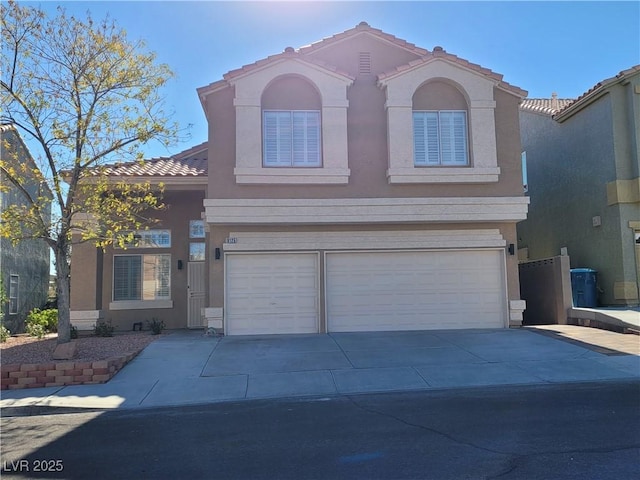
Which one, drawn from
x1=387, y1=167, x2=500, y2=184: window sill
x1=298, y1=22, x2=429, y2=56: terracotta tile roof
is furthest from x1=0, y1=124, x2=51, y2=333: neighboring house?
x1=387, y1=167, x2=500, y2=184: window sill

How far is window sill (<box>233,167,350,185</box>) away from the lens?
13773 millimetres

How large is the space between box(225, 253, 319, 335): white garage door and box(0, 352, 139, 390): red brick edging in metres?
4.65

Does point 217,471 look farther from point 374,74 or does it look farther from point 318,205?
point 374,74

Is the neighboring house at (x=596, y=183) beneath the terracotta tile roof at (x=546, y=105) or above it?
beneath

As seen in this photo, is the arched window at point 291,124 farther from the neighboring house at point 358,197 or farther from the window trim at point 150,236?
the window trim at point 150,236

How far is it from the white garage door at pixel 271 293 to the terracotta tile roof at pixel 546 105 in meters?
11.5

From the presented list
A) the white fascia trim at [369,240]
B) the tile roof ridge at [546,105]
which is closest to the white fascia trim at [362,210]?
the white fascia trim at [369,240]

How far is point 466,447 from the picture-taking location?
560cm

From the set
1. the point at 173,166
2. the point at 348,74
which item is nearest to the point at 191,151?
the point at 173,166

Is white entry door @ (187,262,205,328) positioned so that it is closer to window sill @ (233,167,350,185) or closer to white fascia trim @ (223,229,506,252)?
white fascia trim @ (223,229,506,252)

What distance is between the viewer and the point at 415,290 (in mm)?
14352

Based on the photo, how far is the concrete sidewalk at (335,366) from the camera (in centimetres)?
866

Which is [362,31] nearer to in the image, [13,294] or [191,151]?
[191,151]

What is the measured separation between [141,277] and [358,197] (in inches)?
271
